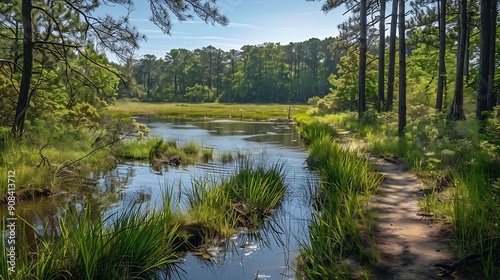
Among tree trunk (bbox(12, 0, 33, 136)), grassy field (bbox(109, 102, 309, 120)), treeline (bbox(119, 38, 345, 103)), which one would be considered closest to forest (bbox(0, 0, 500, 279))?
tree trunk (bbox(12, 0, 33, 136))

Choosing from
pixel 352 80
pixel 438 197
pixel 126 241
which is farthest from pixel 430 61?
pixel 126 241

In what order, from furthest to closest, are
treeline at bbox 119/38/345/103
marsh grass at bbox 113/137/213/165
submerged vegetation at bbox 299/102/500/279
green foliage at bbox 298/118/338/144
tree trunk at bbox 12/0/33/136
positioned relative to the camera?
treeline at bbox 119/38/345/103 < green foliage at bbox 298/118/338/144 < marsh grass at bbox 113/137/213/165 < tree trunk at bbox 12/0/33/136 < submerged vegetation at bbox 299/102/500/279

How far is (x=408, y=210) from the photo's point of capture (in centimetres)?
655

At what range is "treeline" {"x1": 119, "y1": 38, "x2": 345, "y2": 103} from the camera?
9106cm

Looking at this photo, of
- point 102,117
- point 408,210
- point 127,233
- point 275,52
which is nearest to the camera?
point 127,233

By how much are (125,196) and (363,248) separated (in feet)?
18.3

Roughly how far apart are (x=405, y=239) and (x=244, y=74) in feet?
300

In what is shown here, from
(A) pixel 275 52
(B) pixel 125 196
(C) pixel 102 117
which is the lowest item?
(B) pixel 125 196

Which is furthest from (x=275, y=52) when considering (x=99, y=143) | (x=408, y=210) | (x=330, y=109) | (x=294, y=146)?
(x=408, y=210)

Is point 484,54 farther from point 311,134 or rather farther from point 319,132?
point 311,134

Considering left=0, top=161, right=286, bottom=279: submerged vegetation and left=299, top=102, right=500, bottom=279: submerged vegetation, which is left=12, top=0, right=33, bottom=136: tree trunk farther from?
left=299, top=102, right=500, bottom=279: submerged vegetation

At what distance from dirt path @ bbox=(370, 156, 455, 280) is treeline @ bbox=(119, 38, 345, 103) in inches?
3267

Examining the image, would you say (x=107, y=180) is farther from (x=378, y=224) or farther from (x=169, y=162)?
(x=378, y=224)

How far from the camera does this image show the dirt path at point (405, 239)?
4.34 metres
